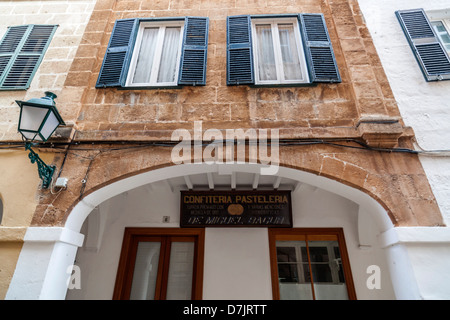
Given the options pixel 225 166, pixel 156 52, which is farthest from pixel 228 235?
pixel 156 52

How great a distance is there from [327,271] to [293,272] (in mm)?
615

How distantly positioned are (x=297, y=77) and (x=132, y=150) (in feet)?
8.77

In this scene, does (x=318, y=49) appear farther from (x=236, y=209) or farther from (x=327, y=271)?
(x=327, y=271)

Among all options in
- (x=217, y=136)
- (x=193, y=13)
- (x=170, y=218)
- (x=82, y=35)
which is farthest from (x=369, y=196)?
(x=82, y=35)

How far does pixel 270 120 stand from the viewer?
3629mm

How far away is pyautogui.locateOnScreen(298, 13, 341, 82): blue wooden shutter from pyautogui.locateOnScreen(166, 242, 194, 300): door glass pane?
3722mm

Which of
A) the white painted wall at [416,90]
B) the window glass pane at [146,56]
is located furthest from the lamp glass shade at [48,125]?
the white painted wall at [416,90]

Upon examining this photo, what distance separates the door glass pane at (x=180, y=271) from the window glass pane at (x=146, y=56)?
3074 millimetres

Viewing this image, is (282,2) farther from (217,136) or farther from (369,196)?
(369,196)

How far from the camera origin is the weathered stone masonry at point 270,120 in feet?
10.3

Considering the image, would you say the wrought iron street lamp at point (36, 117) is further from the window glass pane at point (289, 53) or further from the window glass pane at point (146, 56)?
the window glass pane at point (289, 53)

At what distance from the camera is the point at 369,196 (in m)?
3.11

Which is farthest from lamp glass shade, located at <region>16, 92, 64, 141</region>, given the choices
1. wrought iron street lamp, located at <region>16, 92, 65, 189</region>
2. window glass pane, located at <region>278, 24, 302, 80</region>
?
window glass pane, located at <region>278, 24, 302, 80</region>

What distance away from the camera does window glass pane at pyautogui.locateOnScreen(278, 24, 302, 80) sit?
414 cm
